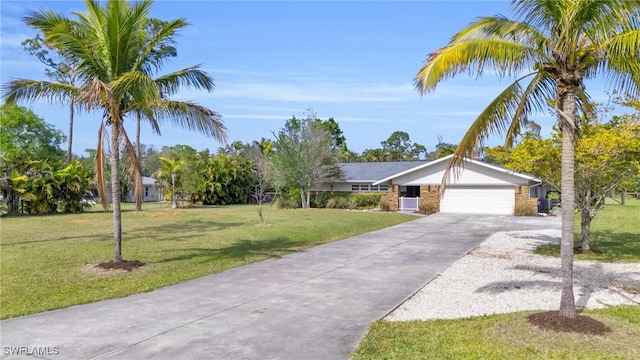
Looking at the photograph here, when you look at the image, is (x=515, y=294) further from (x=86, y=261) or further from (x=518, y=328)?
(x=86, y=261)

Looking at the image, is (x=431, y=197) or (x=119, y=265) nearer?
(x=119, y=265)

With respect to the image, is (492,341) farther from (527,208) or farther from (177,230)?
(527,208)

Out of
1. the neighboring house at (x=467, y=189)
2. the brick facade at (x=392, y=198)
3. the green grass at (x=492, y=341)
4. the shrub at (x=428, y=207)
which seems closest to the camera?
the green grass at (x=492, y=341)

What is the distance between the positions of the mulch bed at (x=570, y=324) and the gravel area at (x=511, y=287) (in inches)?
39.9

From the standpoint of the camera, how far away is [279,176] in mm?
32375

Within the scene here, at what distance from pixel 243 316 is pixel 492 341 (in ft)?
11.0

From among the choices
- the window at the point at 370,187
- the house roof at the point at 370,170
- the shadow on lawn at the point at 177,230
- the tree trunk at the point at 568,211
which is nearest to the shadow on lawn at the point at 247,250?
the shadow on lawn at the point at 177,230

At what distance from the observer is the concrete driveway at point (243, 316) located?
511 cm

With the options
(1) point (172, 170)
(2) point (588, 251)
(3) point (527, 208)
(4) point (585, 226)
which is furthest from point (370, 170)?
(2) point (588, 251)

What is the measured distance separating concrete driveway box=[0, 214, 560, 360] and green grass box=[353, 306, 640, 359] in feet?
1.38

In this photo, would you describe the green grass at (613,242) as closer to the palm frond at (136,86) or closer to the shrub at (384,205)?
the palm frond at (136,86)

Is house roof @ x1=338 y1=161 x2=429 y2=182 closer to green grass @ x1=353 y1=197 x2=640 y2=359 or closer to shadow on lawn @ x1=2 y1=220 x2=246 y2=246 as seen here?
shadow on lawn @ x1=2 y1=220 x2=246 y2=246

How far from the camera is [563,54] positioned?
578 centimetres

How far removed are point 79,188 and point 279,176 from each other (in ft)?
42.7
